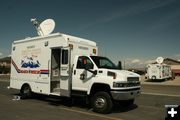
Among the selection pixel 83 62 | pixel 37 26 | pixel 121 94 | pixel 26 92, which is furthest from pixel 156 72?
pixel 121 94

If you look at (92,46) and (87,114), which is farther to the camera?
(92,46)

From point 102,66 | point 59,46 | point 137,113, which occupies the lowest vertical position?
point 137,113

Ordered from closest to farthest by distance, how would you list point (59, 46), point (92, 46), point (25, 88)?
point (59, 46), point (92, 46), point (25, 88)

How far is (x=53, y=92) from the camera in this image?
1256 cm

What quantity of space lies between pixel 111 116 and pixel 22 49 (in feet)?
24.3

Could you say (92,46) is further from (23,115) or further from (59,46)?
(23,115)

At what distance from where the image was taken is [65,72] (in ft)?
38.1

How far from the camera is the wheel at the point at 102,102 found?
994 centimetres

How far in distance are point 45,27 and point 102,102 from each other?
6.72m

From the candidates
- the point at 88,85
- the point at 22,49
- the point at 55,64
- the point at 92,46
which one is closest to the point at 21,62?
the point at 22,49

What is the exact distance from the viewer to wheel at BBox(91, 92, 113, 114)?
994 centimetres

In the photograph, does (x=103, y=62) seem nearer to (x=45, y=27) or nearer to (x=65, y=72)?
(x=65, y=72)

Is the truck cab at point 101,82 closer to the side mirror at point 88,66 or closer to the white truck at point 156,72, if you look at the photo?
the side mirror at point 88,66

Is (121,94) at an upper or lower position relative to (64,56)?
lower
